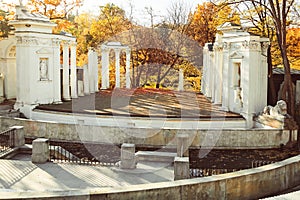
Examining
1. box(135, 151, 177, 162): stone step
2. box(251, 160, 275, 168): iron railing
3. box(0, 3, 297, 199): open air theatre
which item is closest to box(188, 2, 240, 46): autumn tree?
box(0, 3, 297, 199): open air theatre

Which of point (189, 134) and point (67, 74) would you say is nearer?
point (189, 134)

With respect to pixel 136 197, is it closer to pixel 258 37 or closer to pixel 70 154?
pixel 70 154

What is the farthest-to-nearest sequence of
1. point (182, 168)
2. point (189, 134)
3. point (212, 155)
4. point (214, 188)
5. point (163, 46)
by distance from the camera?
1. point (163, 46)
2. point (189, 134)
3. point (212, 155)
4. point (182, 168)
5. point (214, 188)

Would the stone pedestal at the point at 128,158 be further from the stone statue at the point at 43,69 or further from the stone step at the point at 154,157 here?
the stone statue at the point at 43,69

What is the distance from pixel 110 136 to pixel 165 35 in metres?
28.0

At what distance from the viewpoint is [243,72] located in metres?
19.6

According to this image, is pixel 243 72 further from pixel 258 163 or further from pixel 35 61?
pixel 35 61

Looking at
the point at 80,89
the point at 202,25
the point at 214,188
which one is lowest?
the point at 214,188

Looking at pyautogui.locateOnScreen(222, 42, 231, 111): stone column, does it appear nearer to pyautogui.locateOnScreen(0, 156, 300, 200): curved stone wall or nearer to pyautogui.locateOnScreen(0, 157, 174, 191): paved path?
pyautogui.locateOnScreen(0, 157, 174, 191): paved path

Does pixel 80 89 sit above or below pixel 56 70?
below

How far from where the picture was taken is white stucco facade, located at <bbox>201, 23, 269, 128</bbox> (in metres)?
19.0


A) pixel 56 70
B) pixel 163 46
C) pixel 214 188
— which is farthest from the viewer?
pixel 163 46

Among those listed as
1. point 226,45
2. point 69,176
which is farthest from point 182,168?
point 226,45

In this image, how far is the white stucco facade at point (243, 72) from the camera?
19.0 meters
